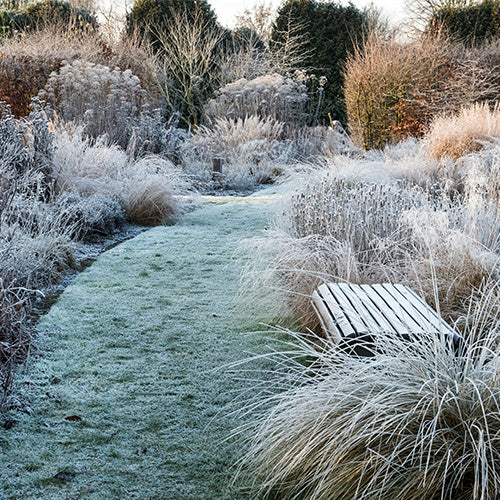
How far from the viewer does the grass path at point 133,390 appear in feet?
6.04

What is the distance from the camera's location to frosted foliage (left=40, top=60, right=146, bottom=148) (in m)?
8.30

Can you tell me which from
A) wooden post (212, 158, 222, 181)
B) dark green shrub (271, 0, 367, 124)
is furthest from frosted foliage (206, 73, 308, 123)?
dark green shrub (271, 0, 367, 124)

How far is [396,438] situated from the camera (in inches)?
61.7

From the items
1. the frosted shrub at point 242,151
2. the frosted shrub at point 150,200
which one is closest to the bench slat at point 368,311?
the frosted shrub at point 150,200

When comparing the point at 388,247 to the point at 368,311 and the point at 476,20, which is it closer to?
the point at 368,311

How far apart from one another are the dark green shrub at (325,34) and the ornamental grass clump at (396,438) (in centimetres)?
1439

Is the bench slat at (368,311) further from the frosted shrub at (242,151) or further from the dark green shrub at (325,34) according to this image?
the dark green shrub at (325,34)

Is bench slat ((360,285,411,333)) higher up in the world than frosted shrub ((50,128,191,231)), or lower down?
lower down

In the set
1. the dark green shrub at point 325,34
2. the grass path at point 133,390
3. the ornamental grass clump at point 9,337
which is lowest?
the grass path at point 133,390

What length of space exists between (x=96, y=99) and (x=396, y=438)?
8.56m

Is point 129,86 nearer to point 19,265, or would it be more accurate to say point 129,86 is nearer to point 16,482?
point 19,265

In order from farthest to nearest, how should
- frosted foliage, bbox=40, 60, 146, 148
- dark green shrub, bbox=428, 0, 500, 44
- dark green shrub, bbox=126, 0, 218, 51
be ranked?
dark green shrub, bbox=126, 0, 218, 51 < dark green shrub, bbox=428, 0, 500, 44 < frosted foliage, bbox=40, 60, 146, 148

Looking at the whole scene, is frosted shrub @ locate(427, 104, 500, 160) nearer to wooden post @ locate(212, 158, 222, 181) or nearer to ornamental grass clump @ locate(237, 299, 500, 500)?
wooden post @ locate(212, 158, 222, 181)

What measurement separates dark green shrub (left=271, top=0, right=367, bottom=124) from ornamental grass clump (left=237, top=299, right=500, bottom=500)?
14.4 m
